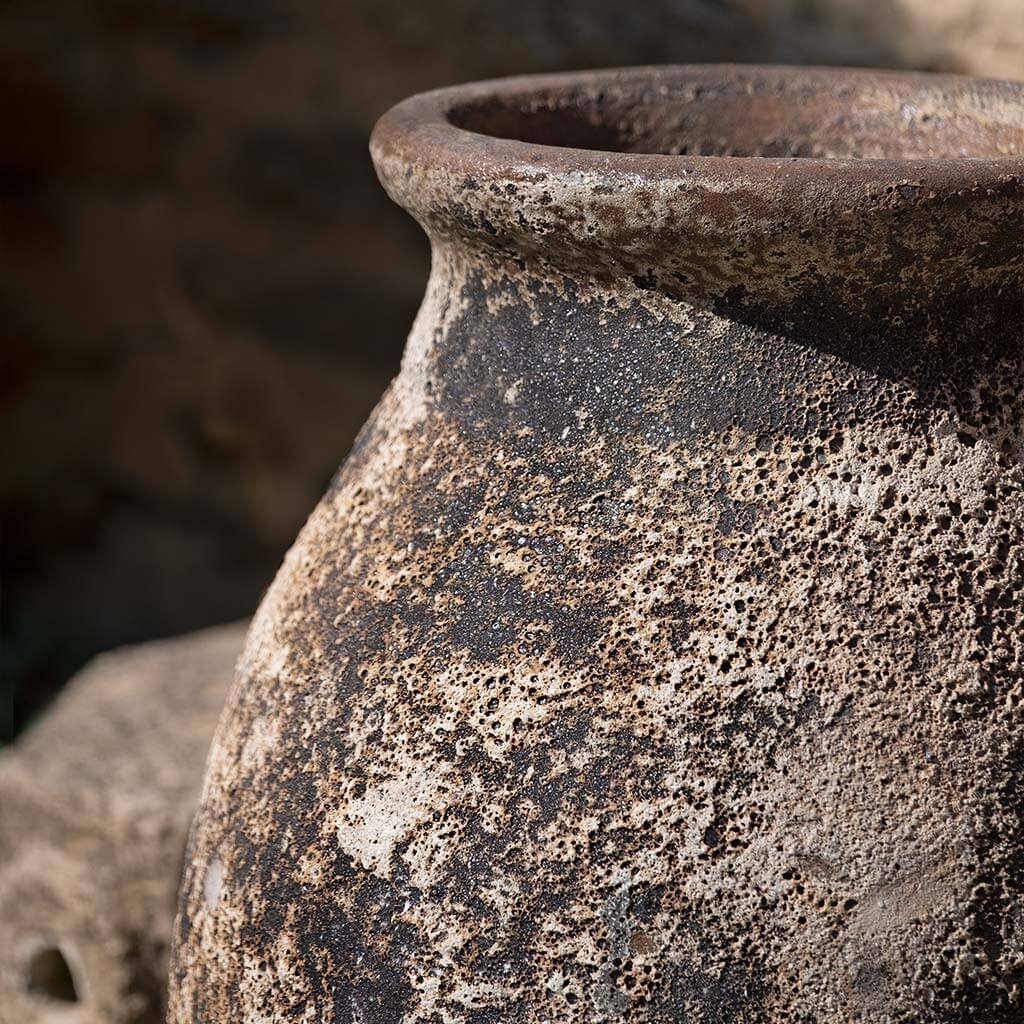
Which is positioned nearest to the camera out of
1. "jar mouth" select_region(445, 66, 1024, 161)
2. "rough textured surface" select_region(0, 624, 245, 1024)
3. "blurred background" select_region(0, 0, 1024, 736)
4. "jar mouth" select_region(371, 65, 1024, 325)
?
"jar mouth" select_region(371, 65, 1024, 325)

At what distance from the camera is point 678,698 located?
Answer: 0.66 metres

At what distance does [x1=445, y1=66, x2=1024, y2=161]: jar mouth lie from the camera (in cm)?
96

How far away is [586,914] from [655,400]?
0.80 feet

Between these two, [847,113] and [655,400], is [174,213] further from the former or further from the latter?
[655,400]

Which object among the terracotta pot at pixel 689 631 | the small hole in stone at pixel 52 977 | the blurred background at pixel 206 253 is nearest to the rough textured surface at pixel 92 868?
the small hole in stone at pixel 52 977

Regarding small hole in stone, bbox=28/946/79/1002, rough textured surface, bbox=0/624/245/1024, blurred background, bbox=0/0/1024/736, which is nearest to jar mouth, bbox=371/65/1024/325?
rough textured surface, bbox=0/624/245/1024

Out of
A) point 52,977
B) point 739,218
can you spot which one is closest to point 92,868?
point 52,977

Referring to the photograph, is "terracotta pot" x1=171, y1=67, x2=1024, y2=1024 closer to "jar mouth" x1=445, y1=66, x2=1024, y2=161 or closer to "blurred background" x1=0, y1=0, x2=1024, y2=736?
"jar mouth" x1=445, y1=66, x2=1024, y2=161

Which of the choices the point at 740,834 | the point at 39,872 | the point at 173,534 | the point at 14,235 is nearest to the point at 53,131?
the point at 14,235

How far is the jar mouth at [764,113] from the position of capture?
0.96 meters

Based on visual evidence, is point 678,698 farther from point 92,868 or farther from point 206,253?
point 206,253

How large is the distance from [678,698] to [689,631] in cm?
3

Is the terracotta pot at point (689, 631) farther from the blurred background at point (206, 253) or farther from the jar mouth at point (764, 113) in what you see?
the blurred background at point (206, 253)

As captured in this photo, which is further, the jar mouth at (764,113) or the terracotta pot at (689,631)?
the jar mouth at (764,113)
